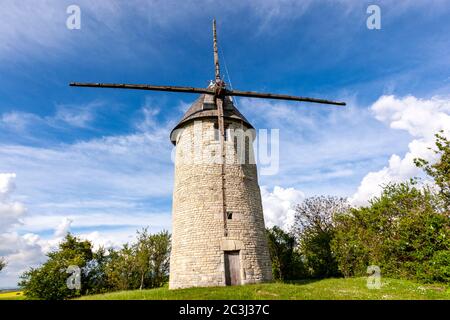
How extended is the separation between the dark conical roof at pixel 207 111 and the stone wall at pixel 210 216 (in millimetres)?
329

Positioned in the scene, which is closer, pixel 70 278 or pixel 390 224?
pixel 390 224

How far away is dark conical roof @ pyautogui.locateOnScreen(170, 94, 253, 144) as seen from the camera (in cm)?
1575

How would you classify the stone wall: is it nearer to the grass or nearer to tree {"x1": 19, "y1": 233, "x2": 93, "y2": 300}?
tree {"x1": 19, "y1": 233, "x2": 93, "y2": 300}

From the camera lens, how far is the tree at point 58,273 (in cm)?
1902

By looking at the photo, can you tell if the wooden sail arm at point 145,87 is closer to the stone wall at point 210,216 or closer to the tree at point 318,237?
the stone wall at point 210,216

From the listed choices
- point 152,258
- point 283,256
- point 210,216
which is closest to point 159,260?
point 152,258

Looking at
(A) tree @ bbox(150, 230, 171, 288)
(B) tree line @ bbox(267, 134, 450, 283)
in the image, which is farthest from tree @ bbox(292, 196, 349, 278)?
(A) tree @ bbox(150, 230, 171, 288)

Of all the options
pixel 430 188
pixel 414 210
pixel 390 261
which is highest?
pixel 430 188

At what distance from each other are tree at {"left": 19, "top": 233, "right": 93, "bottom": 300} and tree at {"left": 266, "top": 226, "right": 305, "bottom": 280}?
1795cm
